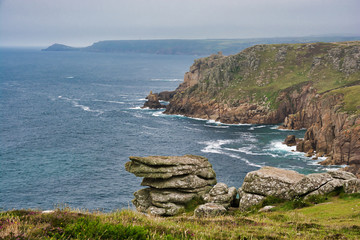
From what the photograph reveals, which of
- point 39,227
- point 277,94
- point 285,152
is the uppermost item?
point 39,227

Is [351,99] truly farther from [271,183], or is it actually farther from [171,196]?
[171,196]

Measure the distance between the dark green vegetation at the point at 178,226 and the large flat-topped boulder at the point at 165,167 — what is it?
39.2 ft

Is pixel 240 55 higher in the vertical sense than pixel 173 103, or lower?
higher

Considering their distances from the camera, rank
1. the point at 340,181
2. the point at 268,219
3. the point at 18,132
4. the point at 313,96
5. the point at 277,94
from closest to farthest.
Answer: the point at 268,219 → the point at 340,181 → the point at 18,132 → the point at 313,96 → the point at 277,94

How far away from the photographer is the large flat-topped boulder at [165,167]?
33000 millimetres

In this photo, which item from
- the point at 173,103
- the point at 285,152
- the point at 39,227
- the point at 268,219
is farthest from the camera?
the point at 173,103

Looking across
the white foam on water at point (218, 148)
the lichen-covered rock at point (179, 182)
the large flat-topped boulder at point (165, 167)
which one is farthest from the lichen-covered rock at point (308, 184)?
the white foam on water at point (218, 148)

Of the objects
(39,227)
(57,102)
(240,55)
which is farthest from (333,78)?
(39,227)

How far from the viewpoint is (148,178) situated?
34.4 meters

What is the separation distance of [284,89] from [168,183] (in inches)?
5118

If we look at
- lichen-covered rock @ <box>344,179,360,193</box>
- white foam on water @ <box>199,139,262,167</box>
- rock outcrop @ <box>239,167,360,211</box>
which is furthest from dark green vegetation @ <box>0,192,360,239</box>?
white foam on water @ <box>199,139,262,167</box>

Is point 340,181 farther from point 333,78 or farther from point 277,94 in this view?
point 333,78

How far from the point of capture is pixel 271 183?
29562 millimetres

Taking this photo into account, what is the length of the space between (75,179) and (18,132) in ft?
173
